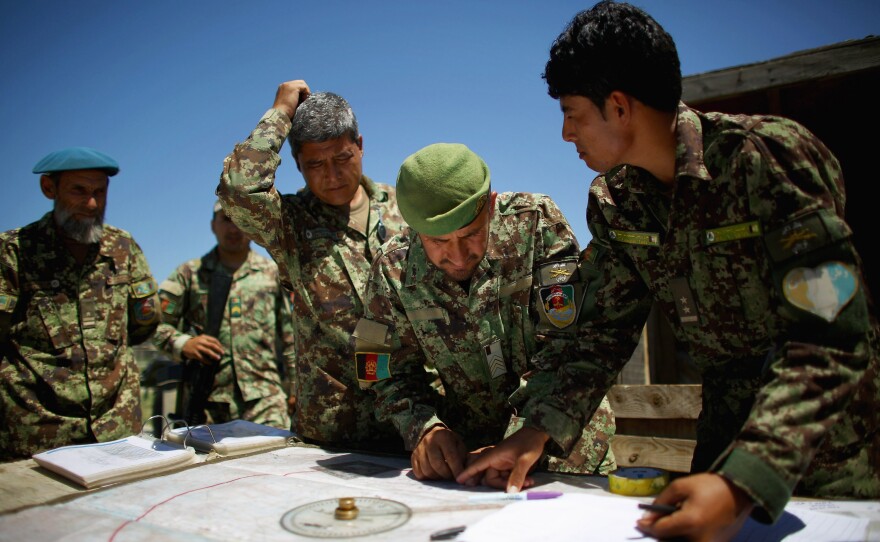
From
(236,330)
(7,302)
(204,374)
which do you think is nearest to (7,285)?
(7,302)

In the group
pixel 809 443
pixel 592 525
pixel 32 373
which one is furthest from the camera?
pixel 32 373

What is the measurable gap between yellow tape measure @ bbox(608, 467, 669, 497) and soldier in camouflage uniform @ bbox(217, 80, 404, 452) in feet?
3.91

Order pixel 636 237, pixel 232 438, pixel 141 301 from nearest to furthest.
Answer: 1. pixel 636 237
2. pixel 232 438
3. pixel 141 301

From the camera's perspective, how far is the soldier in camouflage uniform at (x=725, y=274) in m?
1.23

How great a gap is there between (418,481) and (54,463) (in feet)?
4.10

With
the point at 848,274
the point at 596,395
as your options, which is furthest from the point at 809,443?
the point at 596,395

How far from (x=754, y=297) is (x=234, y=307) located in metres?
4.51

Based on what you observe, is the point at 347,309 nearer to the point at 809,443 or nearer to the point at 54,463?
the point at 54,463

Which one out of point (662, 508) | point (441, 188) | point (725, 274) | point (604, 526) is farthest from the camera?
point (441, 188)

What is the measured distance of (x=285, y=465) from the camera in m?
2.15

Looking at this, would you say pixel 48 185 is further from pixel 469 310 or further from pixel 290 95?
pixel 469 310

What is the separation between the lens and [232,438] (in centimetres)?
249

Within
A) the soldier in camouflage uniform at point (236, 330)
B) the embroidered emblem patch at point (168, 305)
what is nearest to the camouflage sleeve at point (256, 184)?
the soldier in camouflage uniform at point (236, 330)

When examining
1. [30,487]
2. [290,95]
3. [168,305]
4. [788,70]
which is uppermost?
[788,70]
